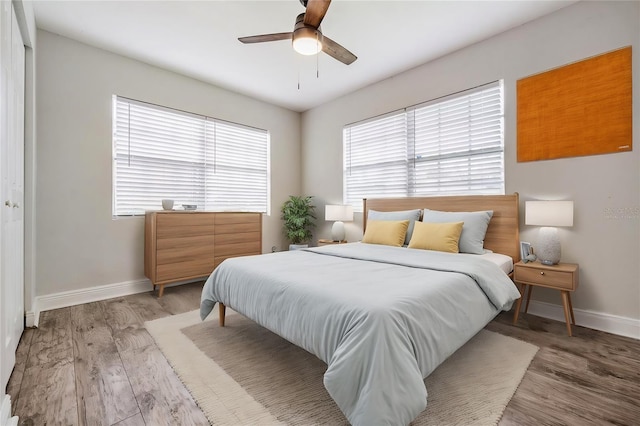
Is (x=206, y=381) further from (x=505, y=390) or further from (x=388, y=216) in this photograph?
(x=388, y=216)

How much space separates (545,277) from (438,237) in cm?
88

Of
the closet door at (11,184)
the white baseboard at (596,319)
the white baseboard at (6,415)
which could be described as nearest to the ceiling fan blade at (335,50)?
the closet door at (11,184)

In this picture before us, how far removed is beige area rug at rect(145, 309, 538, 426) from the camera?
4.59 ft

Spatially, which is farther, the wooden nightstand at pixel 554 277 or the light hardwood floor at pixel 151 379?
the wooden nightstand at pixel 554 277

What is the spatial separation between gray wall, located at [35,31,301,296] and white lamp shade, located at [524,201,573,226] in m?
4.21

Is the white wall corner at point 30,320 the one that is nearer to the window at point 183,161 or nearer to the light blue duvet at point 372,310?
the window at point 183,161

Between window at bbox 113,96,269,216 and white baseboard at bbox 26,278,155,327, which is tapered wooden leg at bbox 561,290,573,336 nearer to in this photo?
window at bbox 113,96,269,216

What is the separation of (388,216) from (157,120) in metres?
3.19

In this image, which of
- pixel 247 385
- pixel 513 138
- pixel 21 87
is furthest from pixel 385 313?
pixel 21 87

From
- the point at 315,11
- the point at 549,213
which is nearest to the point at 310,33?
the point at 315,11

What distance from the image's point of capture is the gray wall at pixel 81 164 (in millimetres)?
2910

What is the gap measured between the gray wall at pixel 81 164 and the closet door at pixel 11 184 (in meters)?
0.77

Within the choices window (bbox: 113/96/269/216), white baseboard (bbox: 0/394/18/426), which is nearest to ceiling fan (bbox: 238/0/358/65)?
window (bbox: 113/96/269/216)

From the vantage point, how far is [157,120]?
3684 millimetres
